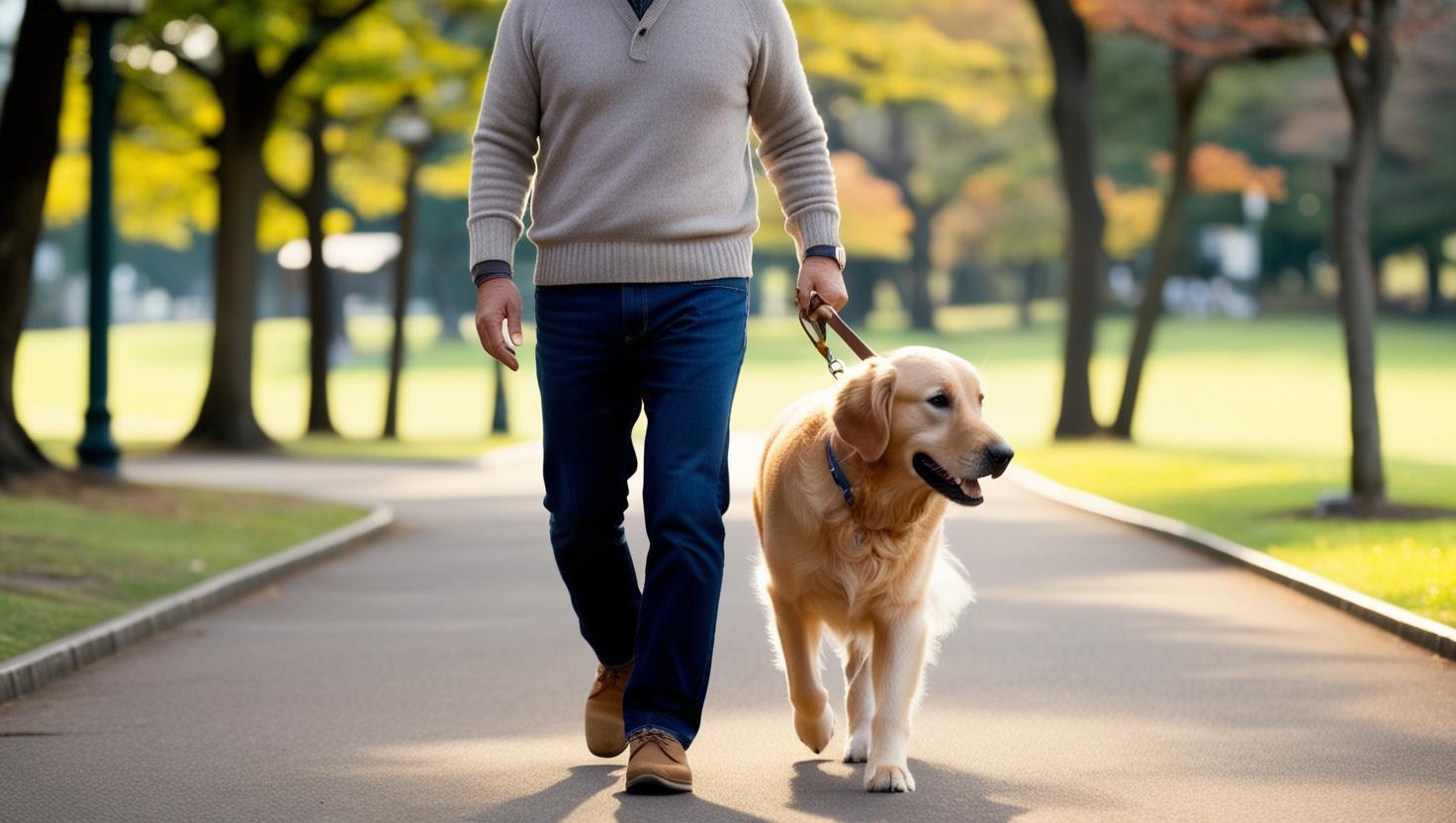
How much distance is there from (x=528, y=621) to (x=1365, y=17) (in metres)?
9.03

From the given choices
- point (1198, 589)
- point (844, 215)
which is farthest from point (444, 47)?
point (844, 215)

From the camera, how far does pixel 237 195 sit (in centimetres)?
2566

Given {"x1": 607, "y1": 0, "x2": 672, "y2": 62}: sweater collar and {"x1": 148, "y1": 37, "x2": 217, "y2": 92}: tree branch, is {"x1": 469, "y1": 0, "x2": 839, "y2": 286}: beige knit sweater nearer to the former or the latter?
{"x1": 607, "y1": 0, "x2": 672, "y2": 62}: sweater collar

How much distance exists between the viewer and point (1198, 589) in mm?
11602

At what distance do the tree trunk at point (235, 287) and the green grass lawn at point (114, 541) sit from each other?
896cm

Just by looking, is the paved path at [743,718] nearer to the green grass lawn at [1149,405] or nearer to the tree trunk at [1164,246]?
the green grass lawn at [1149,405]

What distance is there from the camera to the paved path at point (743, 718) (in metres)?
5.76

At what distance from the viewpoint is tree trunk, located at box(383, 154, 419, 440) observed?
3275cm

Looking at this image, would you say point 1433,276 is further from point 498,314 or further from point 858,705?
point 498,314

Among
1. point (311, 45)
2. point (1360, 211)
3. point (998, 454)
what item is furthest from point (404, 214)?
point (998, 454)

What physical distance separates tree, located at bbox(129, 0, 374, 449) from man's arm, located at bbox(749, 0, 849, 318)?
19.2 m

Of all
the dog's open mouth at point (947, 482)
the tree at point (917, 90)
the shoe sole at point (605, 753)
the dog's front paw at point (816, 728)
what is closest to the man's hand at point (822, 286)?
the dog's open mouth at point (947, 482)

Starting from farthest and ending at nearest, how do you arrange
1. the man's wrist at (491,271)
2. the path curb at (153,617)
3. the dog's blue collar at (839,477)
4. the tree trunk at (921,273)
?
the tree trunk at (921,273), the path curb at (153,617), the man's wrist at (491,271), the dog's blue collar at (839,477)

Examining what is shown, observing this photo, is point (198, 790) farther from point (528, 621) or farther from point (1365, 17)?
point (1365, 17)
